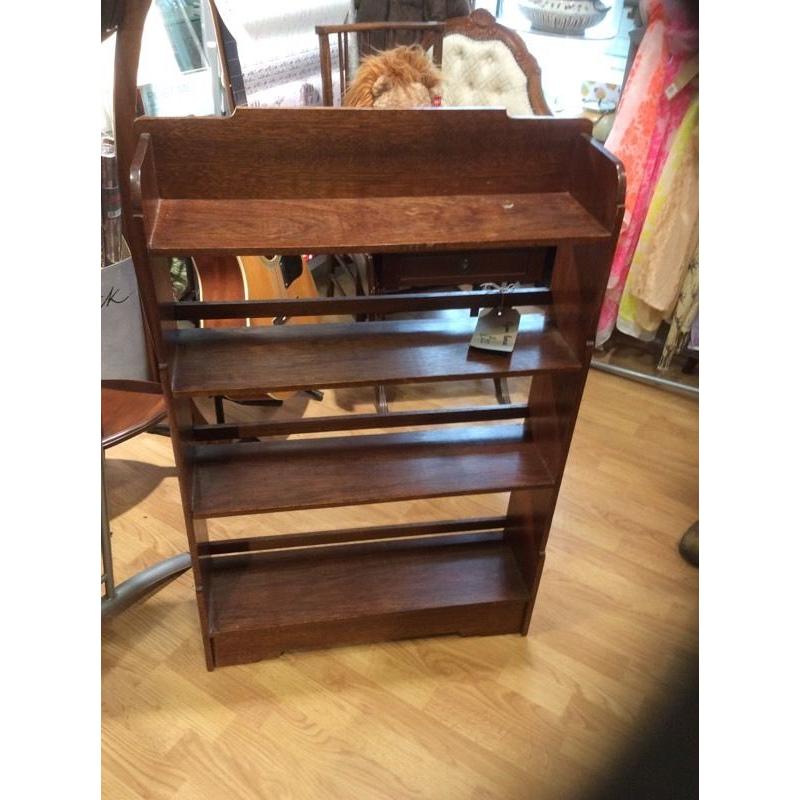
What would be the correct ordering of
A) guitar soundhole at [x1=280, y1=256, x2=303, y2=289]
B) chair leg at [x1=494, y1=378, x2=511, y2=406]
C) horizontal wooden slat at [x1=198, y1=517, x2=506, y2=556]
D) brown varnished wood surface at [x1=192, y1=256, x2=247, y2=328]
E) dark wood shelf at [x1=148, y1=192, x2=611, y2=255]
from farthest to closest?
chair leg at [x1=494, y1=378, x2=511, y2=406] < guitar soundhole at [x1=280, y1=256, x2=303, y2=289] < brown varnished wood surface at [x1=192, y1=256, x2=247, y2=328] < horizontal wooden slat at [x1=198, y1=517, x2=506, y2=556] < dark wood shelf at [x1=148, y1=192, x2=611, y2=255]

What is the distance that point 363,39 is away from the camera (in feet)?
7.80

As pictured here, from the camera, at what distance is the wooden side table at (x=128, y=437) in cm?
149

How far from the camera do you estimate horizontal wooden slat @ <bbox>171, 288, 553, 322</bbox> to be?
1208 mm

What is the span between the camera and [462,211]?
3.59ft

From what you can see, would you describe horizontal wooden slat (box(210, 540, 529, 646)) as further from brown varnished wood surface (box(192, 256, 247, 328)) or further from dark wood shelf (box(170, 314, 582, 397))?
brown varnished wood surface (box(192, 256, 247, 328))

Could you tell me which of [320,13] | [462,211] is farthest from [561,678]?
[320,13]

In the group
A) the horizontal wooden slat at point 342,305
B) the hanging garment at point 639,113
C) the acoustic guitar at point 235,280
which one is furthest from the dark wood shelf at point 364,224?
the hanging garment at point 639,113

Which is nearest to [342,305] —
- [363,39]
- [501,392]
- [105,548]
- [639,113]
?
[105,548]

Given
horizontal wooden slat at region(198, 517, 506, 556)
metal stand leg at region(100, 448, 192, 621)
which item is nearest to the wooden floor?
metal stand leg at region(100, 448, 192, 621)

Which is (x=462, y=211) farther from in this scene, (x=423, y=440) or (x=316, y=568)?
(x=316, y=568)

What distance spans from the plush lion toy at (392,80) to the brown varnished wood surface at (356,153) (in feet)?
3.54

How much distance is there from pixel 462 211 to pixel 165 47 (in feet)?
4.57

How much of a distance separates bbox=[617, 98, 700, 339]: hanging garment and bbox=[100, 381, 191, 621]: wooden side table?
1.71 m

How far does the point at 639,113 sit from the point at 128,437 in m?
1.88
